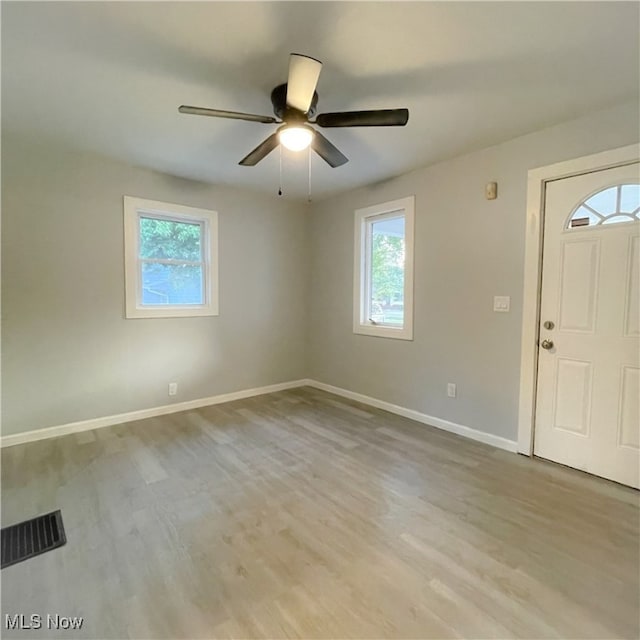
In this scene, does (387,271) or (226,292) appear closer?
(387,271)

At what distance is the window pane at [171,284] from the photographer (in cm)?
373

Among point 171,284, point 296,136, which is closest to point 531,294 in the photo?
point 296,136

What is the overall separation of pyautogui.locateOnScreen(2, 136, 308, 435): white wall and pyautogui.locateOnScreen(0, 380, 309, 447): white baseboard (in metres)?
0.06

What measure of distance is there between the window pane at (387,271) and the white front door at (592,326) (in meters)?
1.46

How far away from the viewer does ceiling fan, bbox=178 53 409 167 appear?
1663mm

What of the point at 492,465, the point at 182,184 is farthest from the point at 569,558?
the point at 182,184

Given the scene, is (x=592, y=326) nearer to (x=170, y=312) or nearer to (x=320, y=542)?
(x=320, y=542)

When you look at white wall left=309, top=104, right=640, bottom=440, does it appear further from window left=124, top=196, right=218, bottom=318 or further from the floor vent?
the floor vent

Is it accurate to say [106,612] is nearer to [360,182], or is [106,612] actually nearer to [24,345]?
[24,345]

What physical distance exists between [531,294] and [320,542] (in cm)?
233

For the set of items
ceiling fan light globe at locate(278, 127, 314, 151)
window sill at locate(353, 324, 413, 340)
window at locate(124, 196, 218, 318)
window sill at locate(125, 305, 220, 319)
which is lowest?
window sill at locate(353, 324, 413, 340)

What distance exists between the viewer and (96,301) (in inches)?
133

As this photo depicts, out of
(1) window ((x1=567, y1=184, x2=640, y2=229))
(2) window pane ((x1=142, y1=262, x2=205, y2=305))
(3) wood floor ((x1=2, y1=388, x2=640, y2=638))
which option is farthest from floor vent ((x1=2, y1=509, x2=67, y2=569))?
(1) window ((x1=567, y1=184, x2=640, y2=229))

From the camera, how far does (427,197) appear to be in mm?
3469
